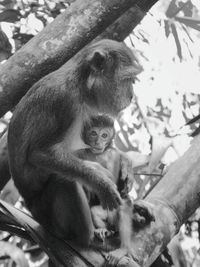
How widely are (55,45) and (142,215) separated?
1.18 m

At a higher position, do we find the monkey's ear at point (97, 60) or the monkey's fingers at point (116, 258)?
the monkey's ear at point (97, 60)

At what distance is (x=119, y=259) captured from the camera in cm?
284

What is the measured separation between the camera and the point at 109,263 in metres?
2.82

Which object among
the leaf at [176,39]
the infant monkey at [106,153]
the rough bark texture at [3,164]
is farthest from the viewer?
the leaf at [176,39]

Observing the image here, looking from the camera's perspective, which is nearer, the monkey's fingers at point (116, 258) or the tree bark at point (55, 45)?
the monkey's fingers at point (116, 258)

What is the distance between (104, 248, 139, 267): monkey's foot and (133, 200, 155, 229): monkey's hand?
235 millimetres

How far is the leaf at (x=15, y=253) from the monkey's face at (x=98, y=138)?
3.87 ft

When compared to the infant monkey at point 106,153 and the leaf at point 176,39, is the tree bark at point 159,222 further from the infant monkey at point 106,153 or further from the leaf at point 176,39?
the leaf at point 176,39

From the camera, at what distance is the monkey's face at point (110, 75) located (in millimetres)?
3268

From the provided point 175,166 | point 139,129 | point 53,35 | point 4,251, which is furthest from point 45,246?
point 139,129

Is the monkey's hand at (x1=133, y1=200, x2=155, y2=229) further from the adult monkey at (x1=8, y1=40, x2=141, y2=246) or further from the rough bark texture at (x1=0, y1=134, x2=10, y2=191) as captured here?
the rough bark texture at (x1=0, y1=134, x2=10, y2=191)

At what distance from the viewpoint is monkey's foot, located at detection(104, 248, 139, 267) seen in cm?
280

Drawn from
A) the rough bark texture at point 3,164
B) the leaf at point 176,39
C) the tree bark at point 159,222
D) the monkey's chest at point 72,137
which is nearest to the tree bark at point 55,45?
the monkey's chest at point 72,137

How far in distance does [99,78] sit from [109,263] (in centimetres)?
121
